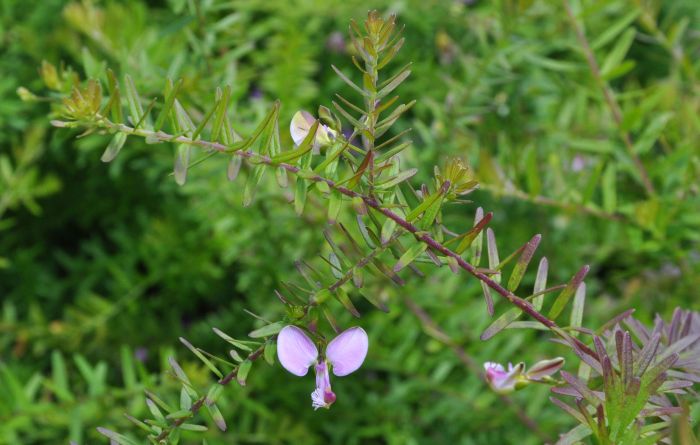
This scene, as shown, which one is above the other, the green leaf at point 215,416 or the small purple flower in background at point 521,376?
the small purple flower in background at point 521,376

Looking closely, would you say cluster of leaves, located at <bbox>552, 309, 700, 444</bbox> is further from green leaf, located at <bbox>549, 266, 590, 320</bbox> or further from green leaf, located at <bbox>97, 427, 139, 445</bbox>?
green leaf, located at <bbox>97, 427, 139, 445</bbox>

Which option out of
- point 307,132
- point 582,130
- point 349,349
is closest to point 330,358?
point 349,349

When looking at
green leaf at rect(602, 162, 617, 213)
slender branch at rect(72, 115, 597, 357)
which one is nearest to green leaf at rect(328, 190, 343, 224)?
slender branch at rect(72, 115, 597, 357)

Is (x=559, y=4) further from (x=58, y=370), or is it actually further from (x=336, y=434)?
(x=58, y=370)

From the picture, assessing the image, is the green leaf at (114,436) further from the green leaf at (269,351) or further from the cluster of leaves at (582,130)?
the cluster of leaves at (582,130)

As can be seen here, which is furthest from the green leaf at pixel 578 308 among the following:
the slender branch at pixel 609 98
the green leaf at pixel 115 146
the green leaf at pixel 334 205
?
the slender branch at pixel 609 98
